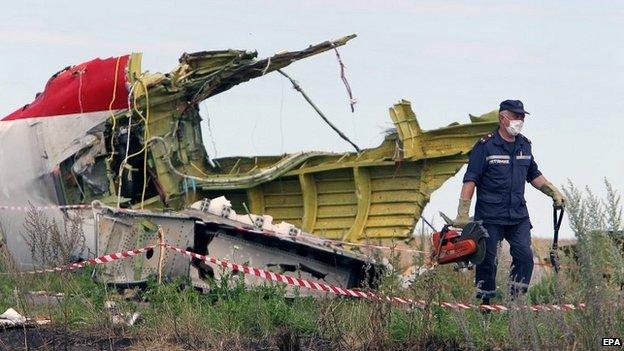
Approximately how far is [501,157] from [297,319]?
2443 mm

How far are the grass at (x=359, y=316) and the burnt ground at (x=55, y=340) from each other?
0.11 feet

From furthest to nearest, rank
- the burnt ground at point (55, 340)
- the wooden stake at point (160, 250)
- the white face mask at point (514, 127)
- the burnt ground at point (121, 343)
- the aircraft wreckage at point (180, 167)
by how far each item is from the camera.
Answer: the aircraft wreckage at point (180, 167) < the wooden stake at point (160, 250) < the white face mask at point (514, 127) < the burnt ground at point (55, 340) < the burnt ground at point (121, 343)

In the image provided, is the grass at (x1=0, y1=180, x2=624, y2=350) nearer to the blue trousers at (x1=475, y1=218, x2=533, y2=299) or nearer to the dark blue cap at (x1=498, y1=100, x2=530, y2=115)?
the blue trousers at (x1=475, y1=218, x2=533, y2=299)

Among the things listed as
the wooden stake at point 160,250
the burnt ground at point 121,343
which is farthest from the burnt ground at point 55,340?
the wooden stake at point 160,250

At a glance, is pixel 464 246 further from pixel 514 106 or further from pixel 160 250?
pixel 160 250

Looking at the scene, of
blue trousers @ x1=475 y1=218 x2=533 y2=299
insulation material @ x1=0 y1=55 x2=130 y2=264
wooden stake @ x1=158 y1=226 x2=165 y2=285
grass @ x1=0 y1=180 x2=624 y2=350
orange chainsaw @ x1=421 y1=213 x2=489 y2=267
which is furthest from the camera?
insulation material @ x1=0 y1=55 x2=130 y2=264

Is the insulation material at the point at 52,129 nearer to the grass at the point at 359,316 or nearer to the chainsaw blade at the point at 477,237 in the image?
the grass at the point at 359,316

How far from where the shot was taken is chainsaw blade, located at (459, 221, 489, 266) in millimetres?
10844

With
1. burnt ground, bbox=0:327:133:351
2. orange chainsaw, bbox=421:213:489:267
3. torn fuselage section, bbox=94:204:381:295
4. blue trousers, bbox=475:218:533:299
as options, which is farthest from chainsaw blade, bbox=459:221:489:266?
burnt ground, bbox=0:327:133:351

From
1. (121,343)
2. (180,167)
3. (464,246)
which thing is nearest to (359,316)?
(464,246)

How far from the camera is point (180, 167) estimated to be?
1499cm

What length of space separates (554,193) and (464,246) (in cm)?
114

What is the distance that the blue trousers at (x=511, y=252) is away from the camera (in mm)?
11180

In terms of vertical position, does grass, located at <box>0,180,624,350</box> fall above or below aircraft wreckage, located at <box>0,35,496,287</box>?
below
